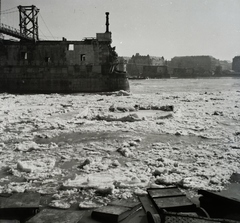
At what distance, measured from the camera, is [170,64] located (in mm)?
132375

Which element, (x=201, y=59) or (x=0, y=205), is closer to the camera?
(x=0, y=205)

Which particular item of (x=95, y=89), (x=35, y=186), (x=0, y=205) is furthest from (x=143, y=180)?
(x=95, y=89)

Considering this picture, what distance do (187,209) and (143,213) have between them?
1.93 feet

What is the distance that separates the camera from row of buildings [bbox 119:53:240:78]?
315 feet

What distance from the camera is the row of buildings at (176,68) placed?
96.1 meters

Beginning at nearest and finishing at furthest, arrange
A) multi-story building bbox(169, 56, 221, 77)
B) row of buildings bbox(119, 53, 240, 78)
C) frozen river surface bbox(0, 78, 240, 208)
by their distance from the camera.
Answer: frozen river surface bbox(0, 78, 240, 208), row of buildings bbox(119, 53, 240, 78), multi-story building bbox(169, 56, 221, 77)

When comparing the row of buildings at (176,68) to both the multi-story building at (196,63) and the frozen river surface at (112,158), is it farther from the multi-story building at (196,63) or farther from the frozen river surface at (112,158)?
the frozen river surface at (112,158)

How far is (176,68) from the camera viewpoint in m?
105

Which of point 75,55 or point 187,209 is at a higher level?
point 75,55

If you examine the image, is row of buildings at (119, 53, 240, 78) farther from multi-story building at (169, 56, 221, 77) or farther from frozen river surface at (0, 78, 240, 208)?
frozen river surface at (0, 78, 240, 208)

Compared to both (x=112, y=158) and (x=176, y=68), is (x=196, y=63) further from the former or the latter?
(x=112, y=158)

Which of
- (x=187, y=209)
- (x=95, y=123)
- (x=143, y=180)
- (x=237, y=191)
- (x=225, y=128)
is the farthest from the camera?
(x=95, y=123)

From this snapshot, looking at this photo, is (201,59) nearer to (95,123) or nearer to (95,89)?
(95,89)

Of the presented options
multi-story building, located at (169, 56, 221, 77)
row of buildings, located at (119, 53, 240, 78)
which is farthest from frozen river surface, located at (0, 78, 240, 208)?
multi-story building, located at (169, 56, 221, 77)
